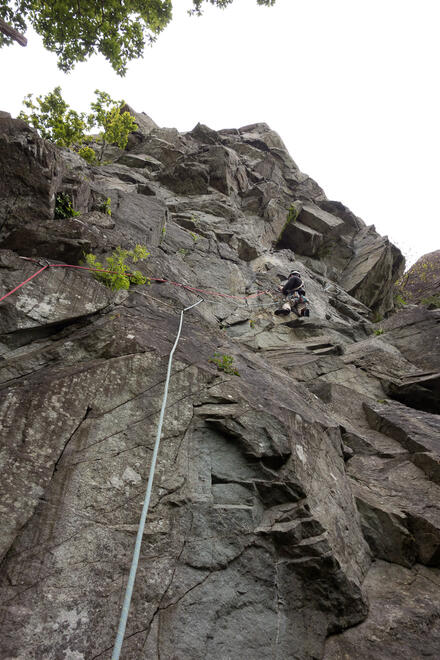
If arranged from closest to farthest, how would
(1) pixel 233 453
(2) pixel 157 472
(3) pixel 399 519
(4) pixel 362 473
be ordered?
(2) pixel 157 472
(1) pixel 233 453
(3) pixel 399 519
(4) pixel 362 473

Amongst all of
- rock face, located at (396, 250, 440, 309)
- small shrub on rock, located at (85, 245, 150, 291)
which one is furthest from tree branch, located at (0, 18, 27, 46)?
rock face, located at (396, 250, 440, 309)

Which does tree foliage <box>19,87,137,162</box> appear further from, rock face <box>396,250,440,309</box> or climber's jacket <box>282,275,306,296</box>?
rock face <box>396,250,440,309</box>

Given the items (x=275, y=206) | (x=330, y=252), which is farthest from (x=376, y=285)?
(x=275, y=206)

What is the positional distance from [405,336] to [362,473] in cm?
694

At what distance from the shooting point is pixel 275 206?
2034 centimetres

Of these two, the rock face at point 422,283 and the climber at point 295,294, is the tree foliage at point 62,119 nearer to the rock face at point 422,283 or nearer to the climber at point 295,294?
the climber at point 295,294

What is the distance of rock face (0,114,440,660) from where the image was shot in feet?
10.1

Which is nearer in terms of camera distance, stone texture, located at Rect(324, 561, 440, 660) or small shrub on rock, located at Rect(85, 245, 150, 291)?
stone texture, located at Rect(324, 561, 440, 660)

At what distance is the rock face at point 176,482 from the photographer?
3080 millimetres

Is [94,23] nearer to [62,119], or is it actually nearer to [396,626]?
[62,119]

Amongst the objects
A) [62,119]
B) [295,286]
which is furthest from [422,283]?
[62,119]

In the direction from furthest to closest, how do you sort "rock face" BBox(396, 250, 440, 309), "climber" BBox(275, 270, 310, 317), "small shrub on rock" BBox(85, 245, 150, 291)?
"rock face" BBox(396, 250, 440, 309) < "climber" BBox(275, 270, 310, 317) < "small shrub on rock" BBox(85, 245, 150, 291)

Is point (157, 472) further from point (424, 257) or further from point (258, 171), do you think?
point (424, 257)

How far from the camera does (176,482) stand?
395cm
